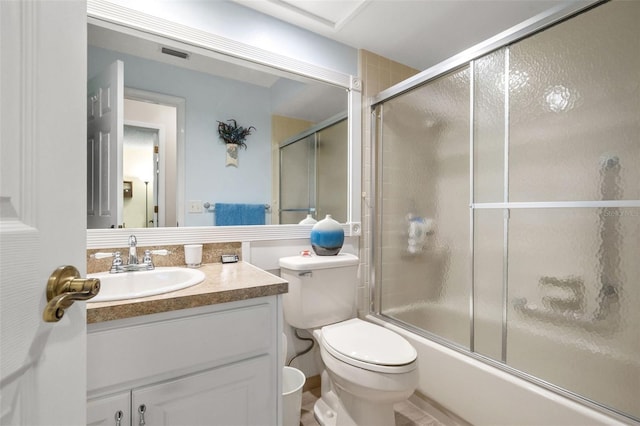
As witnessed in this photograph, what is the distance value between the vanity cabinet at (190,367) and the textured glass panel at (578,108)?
120 cm

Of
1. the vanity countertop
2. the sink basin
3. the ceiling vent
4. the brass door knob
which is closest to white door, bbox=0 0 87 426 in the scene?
the brass door knob

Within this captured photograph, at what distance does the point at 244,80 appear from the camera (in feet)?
5.38

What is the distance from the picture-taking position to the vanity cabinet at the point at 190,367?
78 centimetres

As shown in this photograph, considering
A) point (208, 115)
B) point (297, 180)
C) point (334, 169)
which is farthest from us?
point (334, 169)

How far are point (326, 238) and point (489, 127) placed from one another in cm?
98

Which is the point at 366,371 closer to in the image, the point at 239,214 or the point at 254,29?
the point at 239,214

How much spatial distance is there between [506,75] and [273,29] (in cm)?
122

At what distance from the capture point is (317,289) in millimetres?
1572

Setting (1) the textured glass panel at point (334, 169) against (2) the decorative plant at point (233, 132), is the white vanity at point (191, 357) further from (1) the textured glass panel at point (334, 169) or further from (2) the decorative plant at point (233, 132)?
(1) the textured glass panel at point (334, 169)

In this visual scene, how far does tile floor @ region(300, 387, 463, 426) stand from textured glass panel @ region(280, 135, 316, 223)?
3.43ft

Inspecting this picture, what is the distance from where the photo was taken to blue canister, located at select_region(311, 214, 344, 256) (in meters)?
1.70

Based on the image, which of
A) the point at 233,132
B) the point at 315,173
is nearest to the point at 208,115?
the point at 233,132

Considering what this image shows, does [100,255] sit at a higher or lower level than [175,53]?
lower

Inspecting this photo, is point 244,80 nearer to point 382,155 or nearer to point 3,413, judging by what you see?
point 382,155
